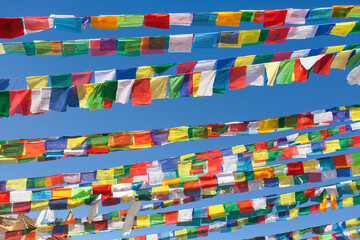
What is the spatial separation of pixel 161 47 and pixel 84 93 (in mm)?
1870

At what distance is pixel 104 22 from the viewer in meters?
6.32

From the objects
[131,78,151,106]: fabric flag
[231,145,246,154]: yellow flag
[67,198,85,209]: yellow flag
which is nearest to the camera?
[131,78,151,106]: fabric flag

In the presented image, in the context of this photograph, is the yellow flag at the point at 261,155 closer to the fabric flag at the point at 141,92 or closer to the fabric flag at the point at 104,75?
the fabric flag at the point at 141,92

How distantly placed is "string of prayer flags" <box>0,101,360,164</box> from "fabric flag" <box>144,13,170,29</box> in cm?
280

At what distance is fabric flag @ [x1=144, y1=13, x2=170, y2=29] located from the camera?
21.1 feet

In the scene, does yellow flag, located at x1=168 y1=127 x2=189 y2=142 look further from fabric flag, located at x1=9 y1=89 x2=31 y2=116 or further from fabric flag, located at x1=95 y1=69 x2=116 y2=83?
fabric flag, located at x1=9 y1=89 x2=31 y2=116

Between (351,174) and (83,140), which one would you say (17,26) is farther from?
(351,174)

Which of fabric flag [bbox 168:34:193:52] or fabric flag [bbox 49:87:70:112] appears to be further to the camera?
fabric flag [bbox 49:87:70:112]

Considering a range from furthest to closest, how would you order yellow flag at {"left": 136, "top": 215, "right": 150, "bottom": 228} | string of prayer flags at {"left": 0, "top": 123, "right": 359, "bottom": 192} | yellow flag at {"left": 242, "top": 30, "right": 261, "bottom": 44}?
string of prayer flags at {"left": 0, "top": 123, "right": 359, "bottom": 192}
yellow flag at {"left": 136, "top": 215, "right": 150, "bottom": 228}
yellow flag at {"left": 242, "top": 30, "right": 261, "bottom": 44}

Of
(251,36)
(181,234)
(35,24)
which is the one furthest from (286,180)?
(35,24)

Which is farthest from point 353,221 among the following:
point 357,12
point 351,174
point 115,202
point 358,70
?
point 115,202

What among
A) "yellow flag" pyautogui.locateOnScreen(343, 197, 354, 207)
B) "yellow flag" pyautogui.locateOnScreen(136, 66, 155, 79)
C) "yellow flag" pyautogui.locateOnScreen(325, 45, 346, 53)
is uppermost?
"yellow flag" pyautogui.locateOnScreen(325, 45, 346, 53)

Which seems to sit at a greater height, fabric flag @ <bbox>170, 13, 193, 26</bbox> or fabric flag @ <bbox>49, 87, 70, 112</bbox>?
fabric flag @ <bbox>170, 13, 193, 26</bbox>

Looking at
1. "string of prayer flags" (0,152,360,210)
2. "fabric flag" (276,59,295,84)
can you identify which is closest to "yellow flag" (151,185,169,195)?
"string of prayer flags" (0,152,360,210)
